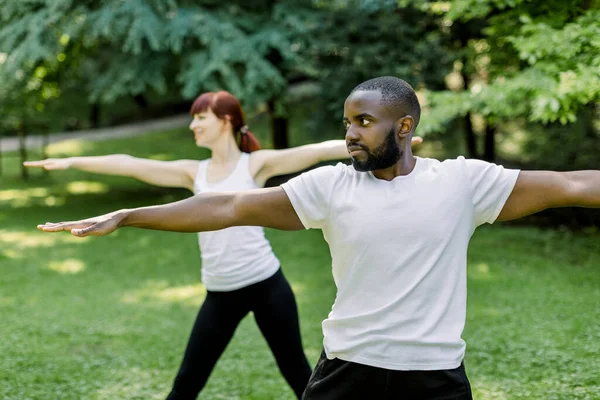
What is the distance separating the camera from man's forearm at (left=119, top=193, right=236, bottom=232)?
2436 mm

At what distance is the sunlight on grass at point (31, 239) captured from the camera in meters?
11.6

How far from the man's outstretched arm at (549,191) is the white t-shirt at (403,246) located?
0.05 metres

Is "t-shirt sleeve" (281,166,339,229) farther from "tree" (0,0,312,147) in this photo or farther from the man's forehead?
"tree" (0,0,312,147)

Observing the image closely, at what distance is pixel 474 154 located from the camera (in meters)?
15.0

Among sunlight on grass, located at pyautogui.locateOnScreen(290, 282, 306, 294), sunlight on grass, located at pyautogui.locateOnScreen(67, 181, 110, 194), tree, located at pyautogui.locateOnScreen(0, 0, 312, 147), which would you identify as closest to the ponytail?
sunlight on grass, located at pyautogui.locateOnScreen(290, 282, 306, 294)

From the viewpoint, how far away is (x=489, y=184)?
243 centimetres

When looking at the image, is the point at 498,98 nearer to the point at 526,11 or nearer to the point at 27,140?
the point at 526,11

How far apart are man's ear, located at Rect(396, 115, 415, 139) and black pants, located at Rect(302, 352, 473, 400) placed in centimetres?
83

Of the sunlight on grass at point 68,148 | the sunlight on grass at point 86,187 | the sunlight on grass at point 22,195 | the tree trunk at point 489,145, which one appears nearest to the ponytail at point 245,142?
the tree trunk at point 489,145

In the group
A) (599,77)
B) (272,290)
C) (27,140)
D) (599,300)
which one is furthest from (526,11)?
(27,140)

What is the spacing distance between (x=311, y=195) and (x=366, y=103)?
372 millimetres

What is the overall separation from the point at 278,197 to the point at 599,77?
4312 millimetres

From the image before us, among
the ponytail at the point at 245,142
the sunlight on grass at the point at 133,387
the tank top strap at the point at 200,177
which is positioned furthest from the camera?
the sunlight on grass at the point at 133,387

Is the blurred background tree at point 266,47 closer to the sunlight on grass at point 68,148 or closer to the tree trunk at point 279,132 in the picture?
the tree trunk at point 279,132
